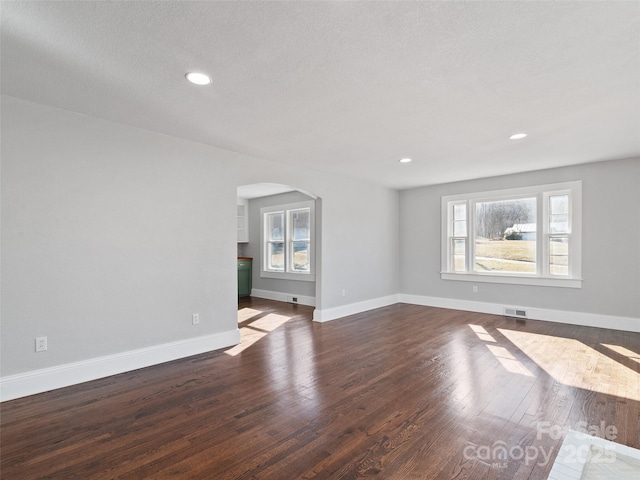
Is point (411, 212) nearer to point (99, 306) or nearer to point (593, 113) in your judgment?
point (593, 113)

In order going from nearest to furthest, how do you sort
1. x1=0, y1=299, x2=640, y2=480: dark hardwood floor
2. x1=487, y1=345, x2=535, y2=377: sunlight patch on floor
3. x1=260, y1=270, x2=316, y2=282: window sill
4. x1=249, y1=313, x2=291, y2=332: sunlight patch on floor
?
x1=0, y1=299, x2=640, y2=480: dark hardwood floor, x1=487, y1=345, x2=535, y2=377: sunlight patch on floor, x1=249, y1=313, x2=291, y2=332: sunlight patch on floor, x1=260, y1=270, x2=316, y2=282: window sill

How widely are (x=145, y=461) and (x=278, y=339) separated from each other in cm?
262

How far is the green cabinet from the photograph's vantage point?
7.97 m

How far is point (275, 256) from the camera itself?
8141 millimetres

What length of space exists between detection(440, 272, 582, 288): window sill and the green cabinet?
449cm

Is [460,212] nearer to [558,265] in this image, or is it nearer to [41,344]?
[558,265]

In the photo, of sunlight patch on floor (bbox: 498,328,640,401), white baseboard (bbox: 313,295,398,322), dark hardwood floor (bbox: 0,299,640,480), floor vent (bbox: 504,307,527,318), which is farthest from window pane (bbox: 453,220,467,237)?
dark hardwood floor (bbox: 0,299,640,480)

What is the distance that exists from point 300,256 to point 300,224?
74 cm

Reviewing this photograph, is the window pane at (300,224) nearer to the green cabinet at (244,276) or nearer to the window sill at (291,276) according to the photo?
the window sill at (291,276)

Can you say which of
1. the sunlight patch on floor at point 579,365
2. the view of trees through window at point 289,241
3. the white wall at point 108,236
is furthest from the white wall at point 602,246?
the white wall at point 108,236

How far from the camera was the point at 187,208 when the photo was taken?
12.8 feet

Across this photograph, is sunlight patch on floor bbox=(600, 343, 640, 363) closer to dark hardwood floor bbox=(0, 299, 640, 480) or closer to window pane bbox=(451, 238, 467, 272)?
dark hardwood floor bbox=(0, 299, 640, 480)

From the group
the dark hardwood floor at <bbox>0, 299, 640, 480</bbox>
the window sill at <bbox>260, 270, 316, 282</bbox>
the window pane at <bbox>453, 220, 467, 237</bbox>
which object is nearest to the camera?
the dark hardwood floor at <bbox>0, 299, 640, 480</bbox>

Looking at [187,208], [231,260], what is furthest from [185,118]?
[231,260]
